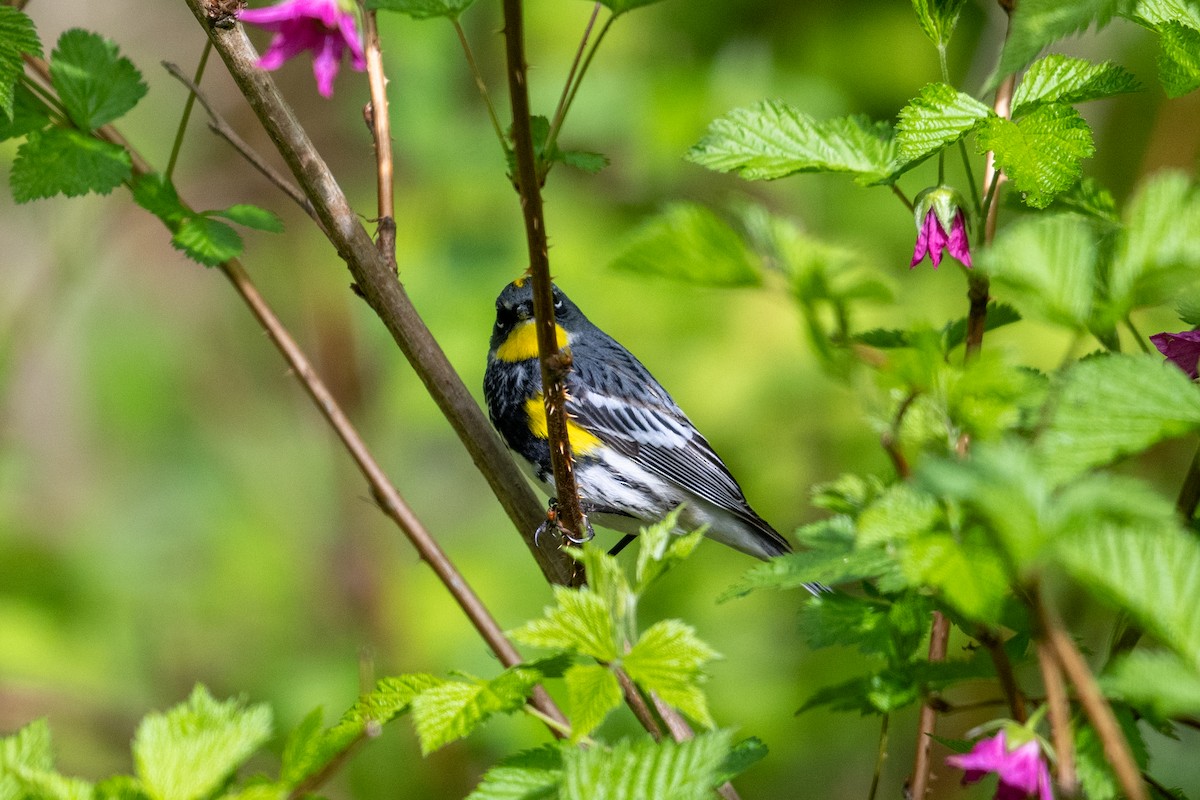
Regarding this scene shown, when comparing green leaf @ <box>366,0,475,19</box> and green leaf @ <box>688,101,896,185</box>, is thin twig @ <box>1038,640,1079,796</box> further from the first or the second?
green leaf @ <box>366,0,475,19</box>

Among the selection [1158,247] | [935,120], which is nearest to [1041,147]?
[935,120]

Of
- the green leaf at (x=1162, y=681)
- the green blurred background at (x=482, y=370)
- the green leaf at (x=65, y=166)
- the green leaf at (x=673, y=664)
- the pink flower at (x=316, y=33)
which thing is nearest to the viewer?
the green leaf at (x=1162, y=681)

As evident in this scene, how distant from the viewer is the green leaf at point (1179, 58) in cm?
116

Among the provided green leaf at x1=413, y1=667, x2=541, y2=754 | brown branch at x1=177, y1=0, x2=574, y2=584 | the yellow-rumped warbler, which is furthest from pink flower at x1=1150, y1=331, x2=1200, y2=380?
the yellow-rumped warbler

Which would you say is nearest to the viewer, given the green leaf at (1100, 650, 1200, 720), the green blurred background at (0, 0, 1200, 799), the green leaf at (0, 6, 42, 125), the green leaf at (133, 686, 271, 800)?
the green leaf at (1100, 650, 1200, 720)

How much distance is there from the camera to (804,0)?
13.5 feet

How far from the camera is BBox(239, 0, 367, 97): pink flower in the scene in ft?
3.67

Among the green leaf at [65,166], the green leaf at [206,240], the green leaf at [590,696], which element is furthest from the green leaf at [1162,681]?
the green leaf at [65,166]

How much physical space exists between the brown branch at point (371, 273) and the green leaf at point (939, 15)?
724 mm

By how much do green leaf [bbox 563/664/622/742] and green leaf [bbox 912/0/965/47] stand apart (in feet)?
2.48

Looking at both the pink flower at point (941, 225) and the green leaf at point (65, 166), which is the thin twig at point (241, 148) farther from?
the pink flower at point (941, 225)

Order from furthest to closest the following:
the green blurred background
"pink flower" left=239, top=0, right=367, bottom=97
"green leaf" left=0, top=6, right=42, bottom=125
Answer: the green blurred background → "green leaf" left=0, top=6, right=42, bottom=125 → "pink flower" left=239, top=0, right=367, bottom=97

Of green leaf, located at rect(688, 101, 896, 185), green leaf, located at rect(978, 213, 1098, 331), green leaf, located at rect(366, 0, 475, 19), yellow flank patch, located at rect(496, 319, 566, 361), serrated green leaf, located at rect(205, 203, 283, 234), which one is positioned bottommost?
yellow flank patch, located at rect(496, 319, 566, 361)

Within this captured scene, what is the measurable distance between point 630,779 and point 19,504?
4.90m
